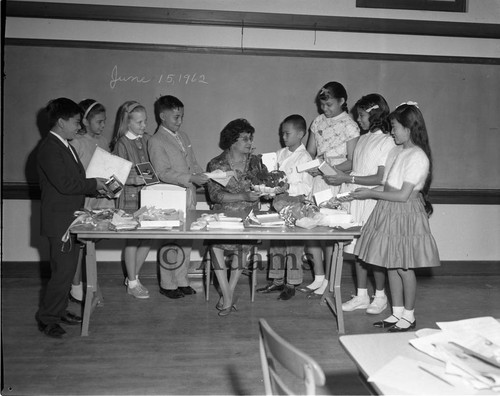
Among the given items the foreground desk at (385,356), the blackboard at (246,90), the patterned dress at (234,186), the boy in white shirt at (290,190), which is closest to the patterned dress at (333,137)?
the boy in white shirt at (290,190)

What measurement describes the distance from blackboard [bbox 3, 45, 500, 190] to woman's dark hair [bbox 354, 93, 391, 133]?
1.02 metres

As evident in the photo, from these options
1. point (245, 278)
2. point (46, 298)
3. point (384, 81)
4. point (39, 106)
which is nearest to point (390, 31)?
point (384, 81)

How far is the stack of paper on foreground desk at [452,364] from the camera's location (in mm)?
1393

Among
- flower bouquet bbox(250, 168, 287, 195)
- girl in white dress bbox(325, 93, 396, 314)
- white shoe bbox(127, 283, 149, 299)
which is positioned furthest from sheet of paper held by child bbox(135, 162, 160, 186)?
girl in white dress bbox(325, 93, 396, 314)

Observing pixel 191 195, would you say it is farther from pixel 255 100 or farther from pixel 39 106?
pixel 39 106

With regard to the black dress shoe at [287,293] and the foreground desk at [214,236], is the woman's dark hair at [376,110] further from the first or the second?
the black dress shoe at [287,293]

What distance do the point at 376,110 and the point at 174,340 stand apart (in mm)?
2267

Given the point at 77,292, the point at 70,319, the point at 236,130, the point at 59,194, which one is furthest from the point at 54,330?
the point at 236,130

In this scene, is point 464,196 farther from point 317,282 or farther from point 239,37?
point 239,37

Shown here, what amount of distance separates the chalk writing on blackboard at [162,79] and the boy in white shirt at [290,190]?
1.01 metres

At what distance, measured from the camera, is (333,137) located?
432cm

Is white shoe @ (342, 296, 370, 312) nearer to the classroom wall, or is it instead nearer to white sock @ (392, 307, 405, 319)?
white sock @ (392, 307, 405, 319)

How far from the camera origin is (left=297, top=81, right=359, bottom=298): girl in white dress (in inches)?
166

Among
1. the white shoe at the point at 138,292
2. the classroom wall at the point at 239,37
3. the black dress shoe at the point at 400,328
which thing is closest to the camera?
the black dress shoe at the point at 400,328
